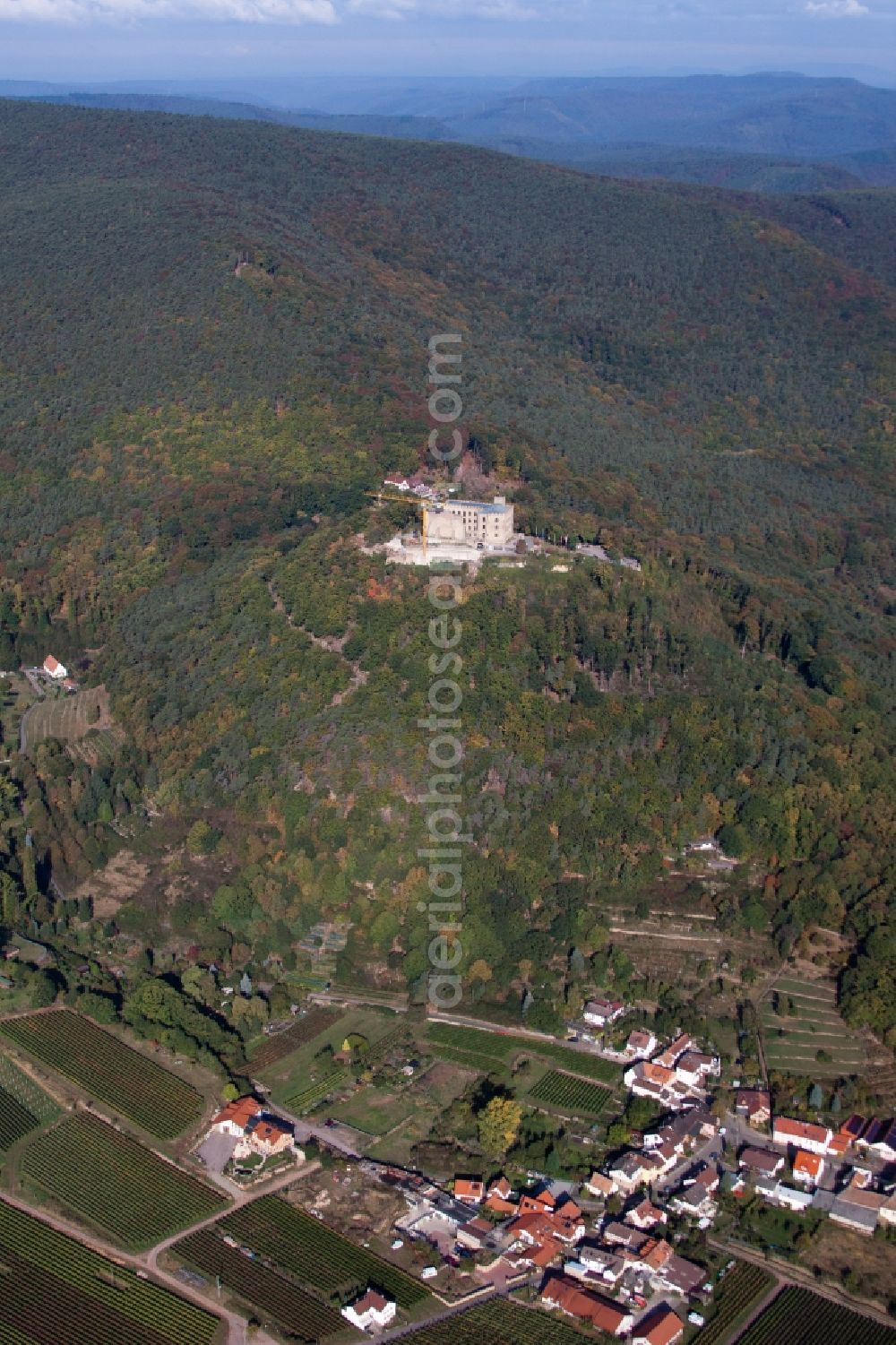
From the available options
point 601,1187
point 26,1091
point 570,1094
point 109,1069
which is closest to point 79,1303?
point 26,1091

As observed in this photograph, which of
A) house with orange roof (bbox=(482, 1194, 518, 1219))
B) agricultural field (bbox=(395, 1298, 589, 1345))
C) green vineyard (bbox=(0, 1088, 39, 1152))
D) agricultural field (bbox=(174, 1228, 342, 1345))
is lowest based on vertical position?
green vineyard (bbox=(0, 1088, 39, 1152))

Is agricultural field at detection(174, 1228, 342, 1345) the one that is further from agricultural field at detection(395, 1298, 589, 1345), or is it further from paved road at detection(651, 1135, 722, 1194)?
paved road at detection(651, 1135, 722, 1194)

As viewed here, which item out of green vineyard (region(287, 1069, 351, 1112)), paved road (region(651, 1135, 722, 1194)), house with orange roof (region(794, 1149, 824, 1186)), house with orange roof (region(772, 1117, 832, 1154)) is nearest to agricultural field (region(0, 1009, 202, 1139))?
green vineyard (region(287, 1069, 351, 1112))

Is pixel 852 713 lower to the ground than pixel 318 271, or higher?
lower

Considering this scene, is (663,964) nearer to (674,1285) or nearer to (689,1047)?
(689,1047)

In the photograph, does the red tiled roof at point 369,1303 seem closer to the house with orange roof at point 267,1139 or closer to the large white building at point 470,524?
the house with orange roof at point 267,1139

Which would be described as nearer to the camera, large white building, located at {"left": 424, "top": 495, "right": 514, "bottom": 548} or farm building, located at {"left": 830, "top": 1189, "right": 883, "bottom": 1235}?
farm building, located at {"left": 830, "top": 1189, "right": 883, "bottom": 1235}

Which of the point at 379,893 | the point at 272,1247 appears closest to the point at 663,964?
the point at 379,893
